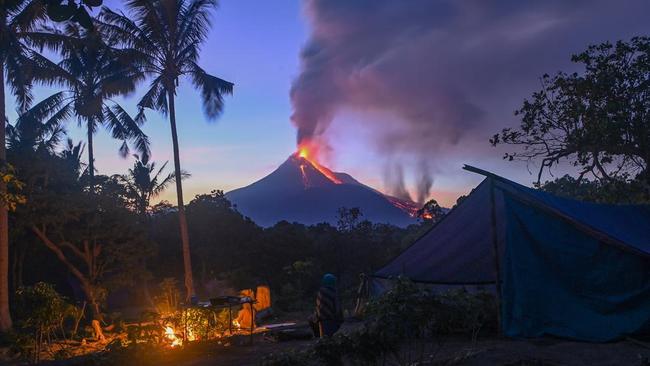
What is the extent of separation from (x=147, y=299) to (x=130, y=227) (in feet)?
11.4

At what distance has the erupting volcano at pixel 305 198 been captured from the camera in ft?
176

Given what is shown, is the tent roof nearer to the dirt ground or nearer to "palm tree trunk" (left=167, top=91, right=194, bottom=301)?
the dirt ground

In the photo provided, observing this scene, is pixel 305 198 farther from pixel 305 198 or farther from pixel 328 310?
pixel 328 310

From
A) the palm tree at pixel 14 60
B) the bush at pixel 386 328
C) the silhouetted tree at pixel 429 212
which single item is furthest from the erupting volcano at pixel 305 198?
the bush at pixel 386 328

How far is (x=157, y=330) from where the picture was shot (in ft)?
28.9

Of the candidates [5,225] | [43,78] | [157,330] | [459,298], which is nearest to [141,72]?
[43,78]

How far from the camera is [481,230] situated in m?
9.71

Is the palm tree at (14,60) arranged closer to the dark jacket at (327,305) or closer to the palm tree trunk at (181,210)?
the palm tree trunk at (181,210)

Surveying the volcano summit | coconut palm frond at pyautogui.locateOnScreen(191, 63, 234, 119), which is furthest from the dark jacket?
the volcano summit

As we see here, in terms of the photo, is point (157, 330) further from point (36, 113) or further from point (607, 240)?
point (36, 113)

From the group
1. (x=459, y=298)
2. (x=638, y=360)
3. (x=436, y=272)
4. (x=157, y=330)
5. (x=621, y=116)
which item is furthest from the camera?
(x=621, y=116)

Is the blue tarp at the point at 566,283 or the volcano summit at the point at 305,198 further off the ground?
the volcano summit at the point at 305,198

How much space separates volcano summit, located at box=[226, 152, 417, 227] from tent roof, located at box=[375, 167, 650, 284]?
4118 centimetres

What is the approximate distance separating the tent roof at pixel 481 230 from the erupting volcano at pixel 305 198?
4142 centimetres
